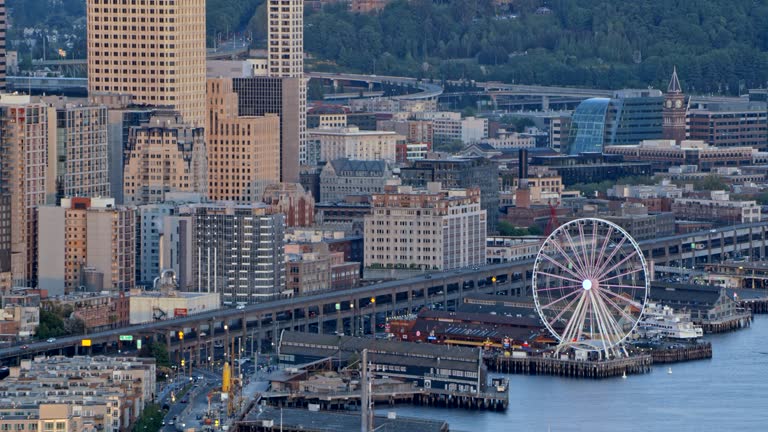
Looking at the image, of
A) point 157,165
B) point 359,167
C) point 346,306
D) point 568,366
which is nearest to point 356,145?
point 359,167

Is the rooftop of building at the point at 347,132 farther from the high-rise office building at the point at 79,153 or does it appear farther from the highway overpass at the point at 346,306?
the high-rise office building at the point at 79,153

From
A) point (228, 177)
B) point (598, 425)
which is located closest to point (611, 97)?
point (228, 177)

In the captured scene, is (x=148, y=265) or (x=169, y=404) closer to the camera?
(x=169, y=404)

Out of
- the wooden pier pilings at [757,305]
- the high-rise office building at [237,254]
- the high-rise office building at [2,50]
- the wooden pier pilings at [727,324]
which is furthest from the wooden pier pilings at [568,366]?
the high-rise office building at [2,50]

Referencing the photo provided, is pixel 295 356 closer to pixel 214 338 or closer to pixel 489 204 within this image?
pixel 214 338

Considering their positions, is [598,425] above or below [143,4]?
below

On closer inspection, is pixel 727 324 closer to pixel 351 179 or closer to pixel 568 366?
pixel 568 366
